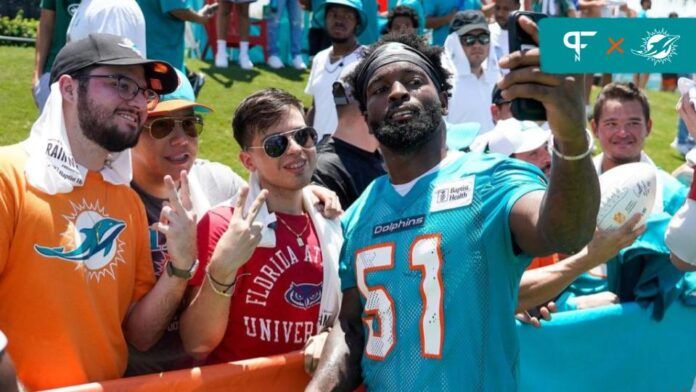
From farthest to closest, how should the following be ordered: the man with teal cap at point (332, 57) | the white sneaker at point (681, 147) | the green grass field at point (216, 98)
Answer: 1. the white sneaker at point (681, 147)
2. the green grass field at point (216, 98)
3. the man with teal cap at point (332, 57)

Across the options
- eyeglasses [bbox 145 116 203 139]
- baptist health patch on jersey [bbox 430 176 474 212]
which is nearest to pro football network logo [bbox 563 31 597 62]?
baptist health patch on jersey [bbox 430 176 474 212]

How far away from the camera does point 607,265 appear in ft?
14.1

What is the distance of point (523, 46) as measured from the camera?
7.00 ft

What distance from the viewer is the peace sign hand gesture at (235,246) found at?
9.95ft

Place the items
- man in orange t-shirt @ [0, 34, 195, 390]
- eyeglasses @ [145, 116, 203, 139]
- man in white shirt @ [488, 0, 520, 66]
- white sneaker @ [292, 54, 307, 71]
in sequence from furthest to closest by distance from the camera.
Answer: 1. white sneaker @ [292, 54, 307, 71]
2. man in white shirt @ [488, 0, 520, 66]
3. eyeglasses @ [145, 116, 203, 139]
4. man in orange t-shirt @ [0, 34, 195, 390]

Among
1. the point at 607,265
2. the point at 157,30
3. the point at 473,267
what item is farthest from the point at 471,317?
the point at 157,30

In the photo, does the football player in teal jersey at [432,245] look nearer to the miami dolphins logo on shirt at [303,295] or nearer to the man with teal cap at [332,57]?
the miami dolphins logo on shirt at [303,295]

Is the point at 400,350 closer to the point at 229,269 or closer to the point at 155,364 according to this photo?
the point at 229,269

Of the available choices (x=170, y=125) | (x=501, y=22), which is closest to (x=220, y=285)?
(x=170, y=125)

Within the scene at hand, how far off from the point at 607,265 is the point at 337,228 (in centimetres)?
153

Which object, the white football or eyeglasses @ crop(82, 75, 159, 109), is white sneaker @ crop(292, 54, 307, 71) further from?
eyeglasses @ crop(82, 75, 159, 109)

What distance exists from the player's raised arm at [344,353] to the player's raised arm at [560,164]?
0.81 m

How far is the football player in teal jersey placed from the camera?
2588mm

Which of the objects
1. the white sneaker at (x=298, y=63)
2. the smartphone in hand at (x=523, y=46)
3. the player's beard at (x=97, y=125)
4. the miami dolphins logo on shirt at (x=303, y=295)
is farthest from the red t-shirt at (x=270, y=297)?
the white sneaker at (x=298, y=63)
